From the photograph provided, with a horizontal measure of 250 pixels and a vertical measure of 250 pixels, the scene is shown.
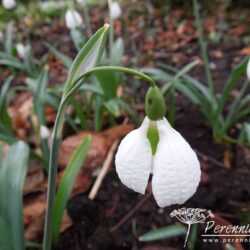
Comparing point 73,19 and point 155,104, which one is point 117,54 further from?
point 155,104

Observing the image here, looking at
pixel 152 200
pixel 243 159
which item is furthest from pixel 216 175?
pixel 152 200

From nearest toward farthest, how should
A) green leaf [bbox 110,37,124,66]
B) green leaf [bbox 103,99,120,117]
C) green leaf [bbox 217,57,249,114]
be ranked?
green leaf [bbox 217,57,249,114] → green leaf [bbox 103,99,120,117] → green leaf [bbox 110,37,124,66]

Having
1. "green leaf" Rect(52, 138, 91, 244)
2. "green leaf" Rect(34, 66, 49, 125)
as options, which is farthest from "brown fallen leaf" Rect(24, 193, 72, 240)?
"green leaf" Rect(34, 66, 49, 125)

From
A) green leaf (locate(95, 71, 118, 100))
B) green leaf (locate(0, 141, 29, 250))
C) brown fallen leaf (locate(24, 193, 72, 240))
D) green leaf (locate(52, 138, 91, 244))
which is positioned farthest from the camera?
green leaf (locate(95, 71, 118, 100))

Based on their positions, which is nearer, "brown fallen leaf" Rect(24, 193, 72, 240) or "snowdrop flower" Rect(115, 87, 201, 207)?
"snowdrop flower" Rect(115, 87, 201, 207)

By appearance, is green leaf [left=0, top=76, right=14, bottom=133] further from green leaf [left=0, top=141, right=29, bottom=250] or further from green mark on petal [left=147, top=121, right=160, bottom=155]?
green mark on petal [left=147, top=121, right=160, bottom=155]

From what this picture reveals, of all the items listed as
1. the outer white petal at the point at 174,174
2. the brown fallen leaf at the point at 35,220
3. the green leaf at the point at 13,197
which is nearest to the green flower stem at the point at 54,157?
the green leaf at the point at 13,197

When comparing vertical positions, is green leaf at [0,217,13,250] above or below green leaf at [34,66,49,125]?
below
